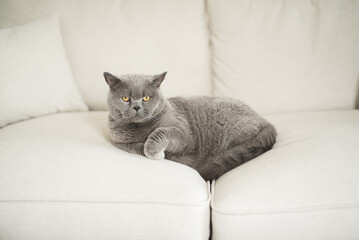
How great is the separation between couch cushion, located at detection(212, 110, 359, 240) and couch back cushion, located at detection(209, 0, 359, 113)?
67 cm

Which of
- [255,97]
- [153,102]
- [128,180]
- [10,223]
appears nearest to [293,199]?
[128,180]

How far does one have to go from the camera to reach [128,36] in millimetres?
1606

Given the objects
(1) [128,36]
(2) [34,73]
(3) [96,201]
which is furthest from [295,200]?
(2) [34,73]

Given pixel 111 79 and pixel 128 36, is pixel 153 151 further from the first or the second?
pixel 128 36

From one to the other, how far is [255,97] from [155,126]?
28.4 inches

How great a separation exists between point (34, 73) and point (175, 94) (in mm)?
801

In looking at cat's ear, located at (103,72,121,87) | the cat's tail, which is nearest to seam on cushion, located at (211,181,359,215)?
the cat's tail

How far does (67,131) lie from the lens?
126cm

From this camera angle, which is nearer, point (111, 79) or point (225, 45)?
point (111, 79)

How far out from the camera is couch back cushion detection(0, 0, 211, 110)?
1607 mm

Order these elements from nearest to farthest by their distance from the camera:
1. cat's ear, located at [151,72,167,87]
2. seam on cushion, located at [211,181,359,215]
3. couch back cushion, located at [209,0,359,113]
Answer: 1. seam on cushion, located at [211,181,359,215]
2. cat's ear, located at [151,72,167,87]
3. couch back cushion, located at [209,0,359,113]

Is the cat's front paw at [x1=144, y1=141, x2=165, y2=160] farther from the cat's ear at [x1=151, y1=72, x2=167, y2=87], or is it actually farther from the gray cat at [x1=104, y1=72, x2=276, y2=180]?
the cat's ear at [x1=151, y1=72, x2=167, y2=87]

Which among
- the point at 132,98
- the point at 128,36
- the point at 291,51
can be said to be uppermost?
the point at 128,36

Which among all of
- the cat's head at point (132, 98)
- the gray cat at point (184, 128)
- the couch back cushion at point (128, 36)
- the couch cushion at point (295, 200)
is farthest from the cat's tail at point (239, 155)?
the couch back cushion at point (128, 36)
